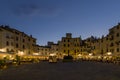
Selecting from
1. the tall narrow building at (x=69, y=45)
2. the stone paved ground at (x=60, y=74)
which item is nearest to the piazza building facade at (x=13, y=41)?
the stone paved ground at (x=60, y=74)

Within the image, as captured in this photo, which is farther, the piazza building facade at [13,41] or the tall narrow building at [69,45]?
the tall narrow building at [69,45]

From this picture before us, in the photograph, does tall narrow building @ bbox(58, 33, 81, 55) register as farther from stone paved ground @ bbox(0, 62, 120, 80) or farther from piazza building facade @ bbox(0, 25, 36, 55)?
stone paved ground @ bbox(0, 62, 120, 80)

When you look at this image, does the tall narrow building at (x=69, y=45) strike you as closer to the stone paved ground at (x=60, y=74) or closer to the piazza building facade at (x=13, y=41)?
the piazza building facade at (x=13, y=41)

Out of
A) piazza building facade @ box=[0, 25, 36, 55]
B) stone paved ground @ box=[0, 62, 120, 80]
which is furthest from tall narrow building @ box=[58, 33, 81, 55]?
stone paved ground @ box=[0, 62, 120, 80]

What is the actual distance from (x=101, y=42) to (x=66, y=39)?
35.1 m

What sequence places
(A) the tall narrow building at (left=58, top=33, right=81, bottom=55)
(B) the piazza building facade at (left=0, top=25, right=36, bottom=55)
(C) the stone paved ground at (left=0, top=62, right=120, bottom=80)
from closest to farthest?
(C) the stone paved ground at (left=0, top=62, right=120, bottom=80), (B) the piazza building facade at (left=0, top=25, right=36, bottom=55), (A) the tall narrow building at (left=58, top=33, right=81, bottom=55)

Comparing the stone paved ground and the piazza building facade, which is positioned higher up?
the piazza building facade

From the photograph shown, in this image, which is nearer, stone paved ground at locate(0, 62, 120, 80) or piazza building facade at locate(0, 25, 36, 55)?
stone paved ground at locate(0, 62, 120, 80)

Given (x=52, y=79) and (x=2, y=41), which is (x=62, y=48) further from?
(x=52, y=79)

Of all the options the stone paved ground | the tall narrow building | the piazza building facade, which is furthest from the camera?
the tall narrow building

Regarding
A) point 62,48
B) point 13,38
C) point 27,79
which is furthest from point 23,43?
point 27,79

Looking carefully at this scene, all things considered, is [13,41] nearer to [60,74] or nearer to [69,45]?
[60,74]

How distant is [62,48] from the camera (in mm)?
133000

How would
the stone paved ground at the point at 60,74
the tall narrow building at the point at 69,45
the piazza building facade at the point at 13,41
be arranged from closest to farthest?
the stone paved ground at the point at 60,74
the piazza building facade at the point at 13,41
the tall narrow building at the point at 69,45
